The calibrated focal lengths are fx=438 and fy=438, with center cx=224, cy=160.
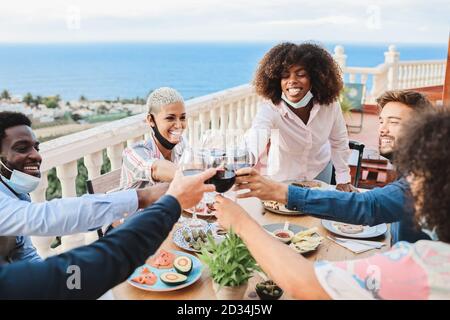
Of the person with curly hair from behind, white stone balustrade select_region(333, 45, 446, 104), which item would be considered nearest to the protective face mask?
the person with curly hair from behind

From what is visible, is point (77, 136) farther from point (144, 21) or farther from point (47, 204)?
point (144, 21)

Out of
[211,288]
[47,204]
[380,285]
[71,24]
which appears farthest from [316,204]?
[71,24]

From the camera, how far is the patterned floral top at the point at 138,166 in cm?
196

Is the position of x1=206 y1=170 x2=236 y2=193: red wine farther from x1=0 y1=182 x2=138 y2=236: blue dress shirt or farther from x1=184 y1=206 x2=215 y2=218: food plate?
x1=184 y1=206 x2=215 y2=218: food plate

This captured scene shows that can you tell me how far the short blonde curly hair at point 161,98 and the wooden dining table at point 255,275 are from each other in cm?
63

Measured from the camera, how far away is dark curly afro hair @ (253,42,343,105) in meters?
2.91

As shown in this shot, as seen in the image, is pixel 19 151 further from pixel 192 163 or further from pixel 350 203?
pixel 350 203

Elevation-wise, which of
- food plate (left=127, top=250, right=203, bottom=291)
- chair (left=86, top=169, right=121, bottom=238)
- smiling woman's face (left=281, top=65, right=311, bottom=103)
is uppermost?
smiling woman's face (left=281, top=65, right=311, bottom=103)

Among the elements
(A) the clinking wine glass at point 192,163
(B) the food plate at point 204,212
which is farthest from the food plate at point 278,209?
(A) the clinking wine glass at point 192,163

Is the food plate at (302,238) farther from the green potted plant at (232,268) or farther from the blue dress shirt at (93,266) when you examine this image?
Answer: the blue dress shirt at (93,266)

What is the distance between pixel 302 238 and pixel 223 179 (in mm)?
471

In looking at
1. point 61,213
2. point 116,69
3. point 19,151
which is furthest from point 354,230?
point 116,69

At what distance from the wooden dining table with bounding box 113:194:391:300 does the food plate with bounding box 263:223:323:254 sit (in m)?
0.02

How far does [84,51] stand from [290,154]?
73.3 meters
